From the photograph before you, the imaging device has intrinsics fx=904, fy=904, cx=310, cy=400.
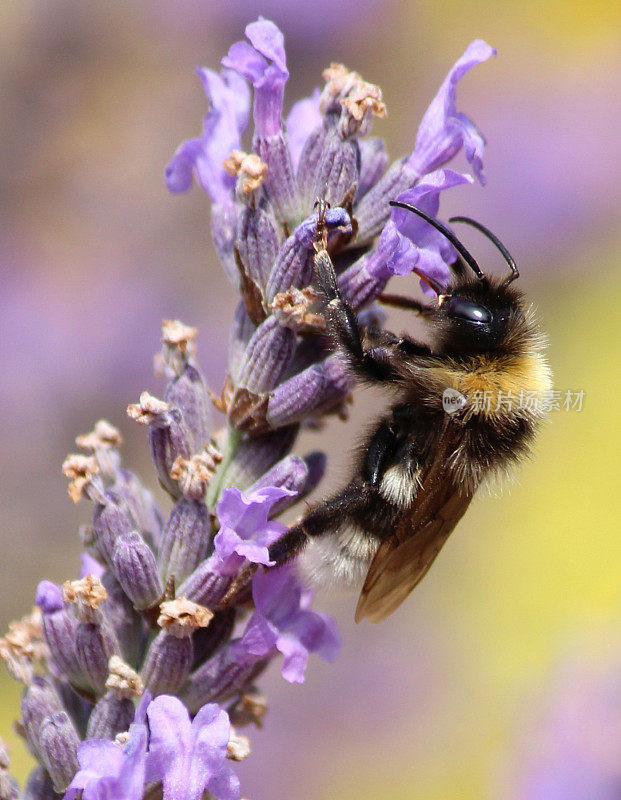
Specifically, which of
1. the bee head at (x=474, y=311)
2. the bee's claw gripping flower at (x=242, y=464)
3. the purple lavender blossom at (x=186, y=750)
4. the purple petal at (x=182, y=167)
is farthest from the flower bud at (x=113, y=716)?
the purple petal at (x=182, y=167)

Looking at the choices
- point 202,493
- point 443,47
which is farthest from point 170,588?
point 443,47

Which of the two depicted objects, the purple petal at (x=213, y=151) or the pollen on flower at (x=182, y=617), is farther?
the purple petal at (x=213, y=151)

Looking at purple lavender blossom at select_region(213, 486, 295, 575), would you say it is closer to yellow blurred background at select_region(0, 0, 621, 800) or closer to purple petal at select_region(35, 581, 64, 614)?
purple petal at select_region(35, 581, 64, 614)

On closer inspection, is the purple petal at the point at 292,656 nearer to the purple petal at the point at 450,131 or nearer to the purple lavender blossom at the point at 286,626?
the purple lavender blossom at the point at 286,626

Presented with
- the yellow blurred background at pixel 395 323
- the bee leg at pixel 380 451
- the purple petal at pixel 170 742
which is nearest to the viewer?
the purple petal at pixel 170 742

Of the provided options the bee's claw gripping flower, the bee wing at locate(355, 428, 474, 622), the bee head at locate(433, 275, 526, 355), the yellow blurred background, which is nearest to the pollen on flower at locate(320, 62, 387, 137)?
the bee's claw gripping flower

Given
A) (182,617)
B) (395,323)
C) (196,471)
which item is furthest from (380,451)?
(395,323)

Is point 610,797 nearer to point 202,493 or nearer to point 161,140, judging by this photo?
point 202,493
